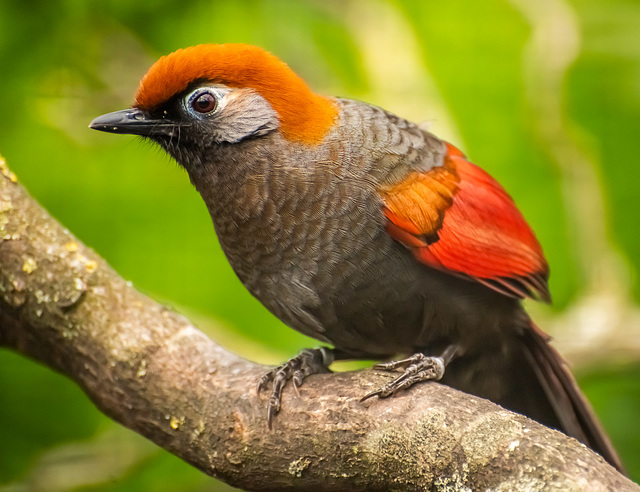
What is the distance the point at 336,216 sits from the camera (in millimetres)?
2764

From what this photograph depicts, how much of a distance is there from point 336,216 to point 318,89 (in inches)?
83.3

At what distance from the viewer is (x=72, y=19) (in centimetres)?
388

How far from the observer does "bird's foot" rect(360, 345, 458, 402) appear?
8.30ft

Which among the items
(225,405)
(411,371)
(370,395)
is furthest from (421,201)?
(225,405)

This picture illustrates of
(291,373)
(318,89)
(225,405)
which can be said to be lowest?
(225,405)

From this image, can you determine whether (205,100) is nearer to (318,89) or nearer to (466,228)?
(466,228)

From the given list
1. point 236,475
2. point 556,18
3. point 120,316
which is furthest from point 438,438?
point 556,18

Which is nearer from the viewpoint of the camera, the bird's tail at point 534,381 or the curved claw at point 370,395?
the curved claw at point 370,395

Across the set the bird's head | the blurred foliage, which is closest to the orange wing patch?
the bird's head

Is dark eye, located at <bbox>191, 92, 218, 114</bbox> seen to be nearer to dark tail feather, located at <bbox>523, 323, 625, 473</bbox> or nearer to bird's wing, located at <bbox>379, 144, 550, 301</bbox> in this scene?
bird's wing, located at <bbox>379, 144, 550, 301</bbox>

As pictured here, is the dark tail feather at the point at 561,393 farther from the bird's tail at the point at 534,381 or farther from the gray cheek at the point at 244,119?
the gray cheek at the point at 244,119

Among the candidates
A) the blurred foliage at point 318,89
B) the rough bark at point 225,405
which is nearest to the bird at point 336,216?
the rough bark at point 225,405

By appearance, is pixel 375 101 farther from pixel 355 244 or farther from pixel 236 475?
pixel 236 475

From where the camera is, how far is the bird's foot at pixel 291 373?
266 centimetres
